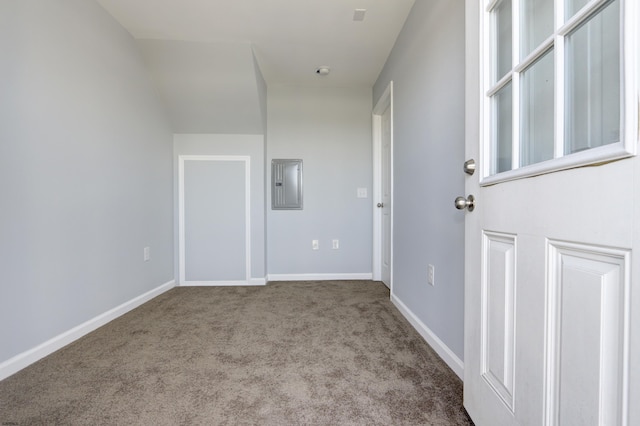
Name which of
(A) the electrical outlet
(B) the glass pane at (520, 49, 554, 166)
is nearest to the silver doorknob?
(B) the glass pane at (520, 49, 554, 166)

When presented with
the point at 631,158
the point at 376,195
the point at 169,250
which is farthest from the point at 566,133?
the point at 169,250

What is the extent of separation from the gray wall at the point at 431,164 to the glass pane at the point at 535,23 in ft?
1.92

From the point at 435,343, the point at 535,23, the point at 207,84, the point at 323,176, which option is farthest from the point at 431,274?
the point at 207,84

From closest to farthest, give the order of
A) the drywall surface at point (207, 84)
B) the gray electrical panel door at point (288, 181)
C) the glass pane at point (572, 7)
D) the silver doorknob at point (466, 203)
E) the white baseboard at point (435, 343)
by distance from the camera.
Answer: the glass pane at point (572, 7) → the silver doorknob at point (466, 203) → the white baseboard at point (435, 343) → the drywall surface at point (207, 84) → the gray electrical panel door at point (288, 181)

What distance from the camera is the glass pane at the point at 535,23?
0.75 meters

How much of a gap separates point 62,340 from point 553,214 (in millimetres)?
2473

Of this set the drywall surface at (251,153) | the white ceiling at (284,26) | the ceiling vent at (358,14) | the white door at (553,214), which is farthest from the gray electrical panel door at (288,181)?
A: the white door at (553,214)

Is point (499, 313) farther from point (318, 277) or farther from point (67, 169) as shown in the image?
point (318, 277)

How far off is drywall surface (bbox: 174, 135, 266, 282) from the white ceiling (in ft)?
2.76

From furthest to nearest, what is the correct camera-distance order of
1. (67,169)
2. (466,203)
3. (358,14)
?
(358,14)
(67,169)
(466,203)

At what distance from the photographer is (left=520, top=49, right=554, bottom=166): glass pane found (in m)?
0.76

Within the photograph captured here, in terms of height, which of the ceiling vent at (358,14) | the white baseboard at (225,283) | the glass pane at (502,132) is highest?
the ceiling vent at (358,14)

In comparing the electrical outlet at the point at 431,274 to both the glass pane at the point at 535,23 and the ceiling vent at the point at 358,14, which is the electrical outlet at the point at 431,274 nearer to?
the glass pane at the point at 535,23

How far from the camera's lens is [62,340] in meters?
1.76
